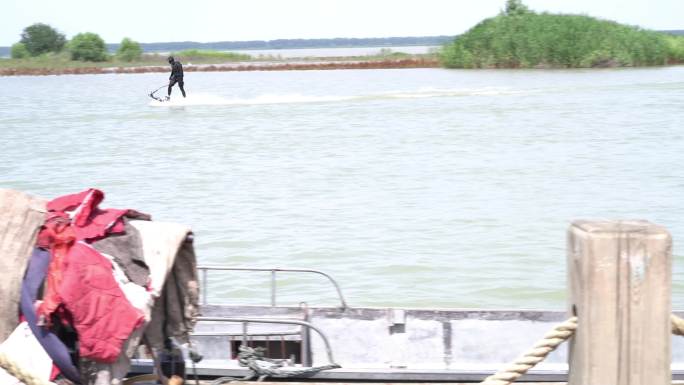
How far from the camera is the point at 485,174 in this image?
961 inches

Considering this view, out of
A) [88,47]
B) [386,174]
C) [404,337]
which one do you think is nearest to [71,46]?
[88,47]

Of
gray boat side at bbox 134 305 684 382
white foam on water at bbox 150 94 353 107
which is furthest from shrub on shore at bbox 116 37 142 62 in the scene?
gray boat side at bbox 134 305 684 382

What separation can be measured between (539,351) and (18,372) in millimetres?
1920

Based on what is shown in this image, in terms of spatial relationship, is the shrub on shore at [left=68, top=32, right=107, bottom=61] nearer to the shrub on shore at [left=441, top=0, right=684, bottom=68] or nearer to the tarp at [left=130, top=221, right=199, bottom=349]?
the shrub on shore at [left=441, top=0, right=684, bottom=68]

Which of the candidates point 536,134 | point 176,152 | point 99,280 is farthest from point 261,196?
point 99,280

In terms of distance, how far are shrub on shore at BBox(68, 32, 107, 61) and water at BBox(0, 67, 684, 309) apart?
46.4 m

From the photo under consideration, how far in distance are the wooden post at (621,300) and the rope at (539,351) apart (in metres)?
Answer: 0.04

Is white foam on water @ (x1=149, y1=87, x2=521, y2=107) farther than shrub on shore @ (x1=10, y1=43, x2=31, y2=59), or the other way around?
shrub on shore @ (x1=10, y1=43, x2=31, y2=59)

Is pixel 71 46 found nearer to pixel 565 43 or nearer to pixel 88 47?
pixel 88 47

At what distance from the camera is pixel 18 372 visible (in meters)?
4.25

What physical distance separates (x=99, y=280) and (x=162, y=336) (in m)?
0.71

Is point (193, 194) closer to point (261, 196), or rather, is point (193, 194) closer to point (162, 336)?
point (261, 196)

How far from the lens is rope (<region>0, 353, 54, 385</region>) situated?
4.23 metres

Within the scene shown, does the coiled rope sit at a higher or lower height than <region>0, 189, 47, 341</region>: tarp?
lower
